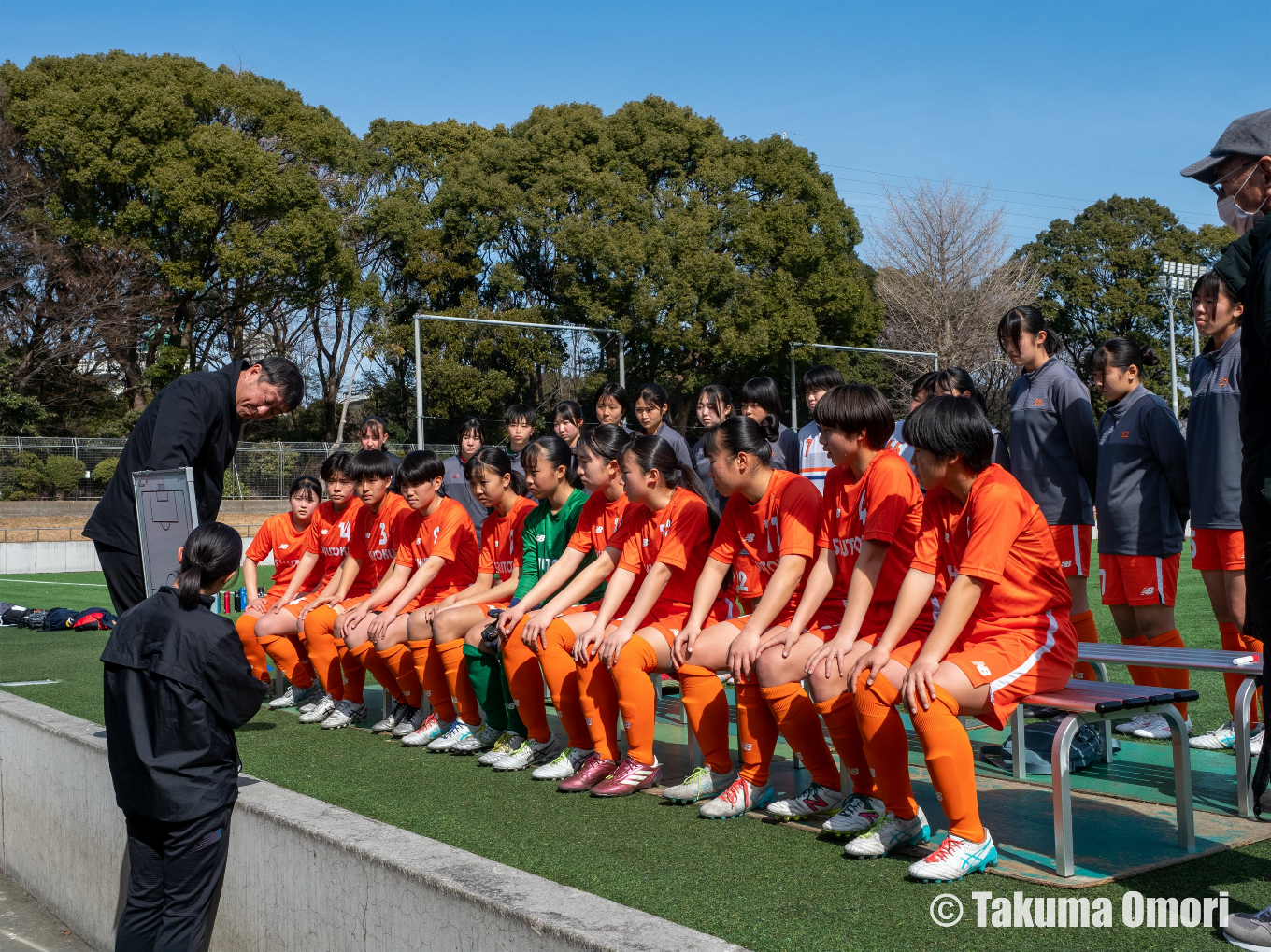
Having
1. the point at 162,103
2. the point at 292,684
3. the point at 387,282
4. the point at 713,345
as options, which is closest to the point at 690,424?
the point at 713,345

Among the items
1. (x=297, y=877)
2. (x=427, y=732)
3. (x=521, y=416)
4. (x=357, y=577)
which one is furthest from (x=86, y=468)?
(x=297, y=877)

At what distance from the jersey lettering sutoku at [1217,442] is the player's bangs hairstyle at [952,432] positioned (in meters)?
1.78

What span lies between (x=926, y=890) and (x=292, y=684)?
17.0 ft

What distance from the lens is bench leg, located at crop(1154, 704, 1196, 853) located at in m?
3.32

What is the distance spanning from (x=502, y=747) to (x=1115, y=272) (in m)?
45.9

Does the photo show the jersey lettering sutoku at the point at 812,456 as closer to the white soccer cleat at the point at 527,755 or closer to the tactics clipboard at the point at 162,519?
the white soccer cleat at the point at 527,755

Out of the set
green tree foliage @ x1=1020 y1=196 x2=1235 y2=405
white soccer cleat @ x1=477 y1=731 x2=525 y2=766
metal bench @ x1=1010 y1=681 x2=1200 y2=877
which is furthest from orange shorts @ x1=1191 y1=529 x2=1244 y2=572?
green tree foliage @ x1=1020 y1=196 x2=1235 y2=405

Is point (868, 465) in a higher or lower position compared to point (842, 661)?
higher

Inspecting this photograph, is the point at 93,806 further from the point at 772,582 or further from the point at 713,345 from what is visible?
the point at 713,345

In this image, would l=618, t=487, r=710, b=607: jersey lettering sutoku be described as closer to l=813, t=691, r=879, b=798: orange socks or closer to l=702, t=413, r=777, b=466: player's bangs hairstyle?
l=702, t=413, r=777, b=466: player's bangs hairstyle

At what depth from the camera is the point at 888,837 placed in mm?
A: 3420

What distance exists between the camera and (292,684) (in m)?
7.21

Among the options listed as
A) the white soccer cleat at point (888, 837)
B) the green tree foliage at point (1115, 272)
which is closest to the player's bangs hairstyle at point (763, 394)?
the white soccer cleat at point (888, 837)

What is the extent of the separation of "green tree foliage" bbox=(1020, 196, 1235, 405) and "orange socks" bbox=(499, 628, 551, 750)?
43.3m
